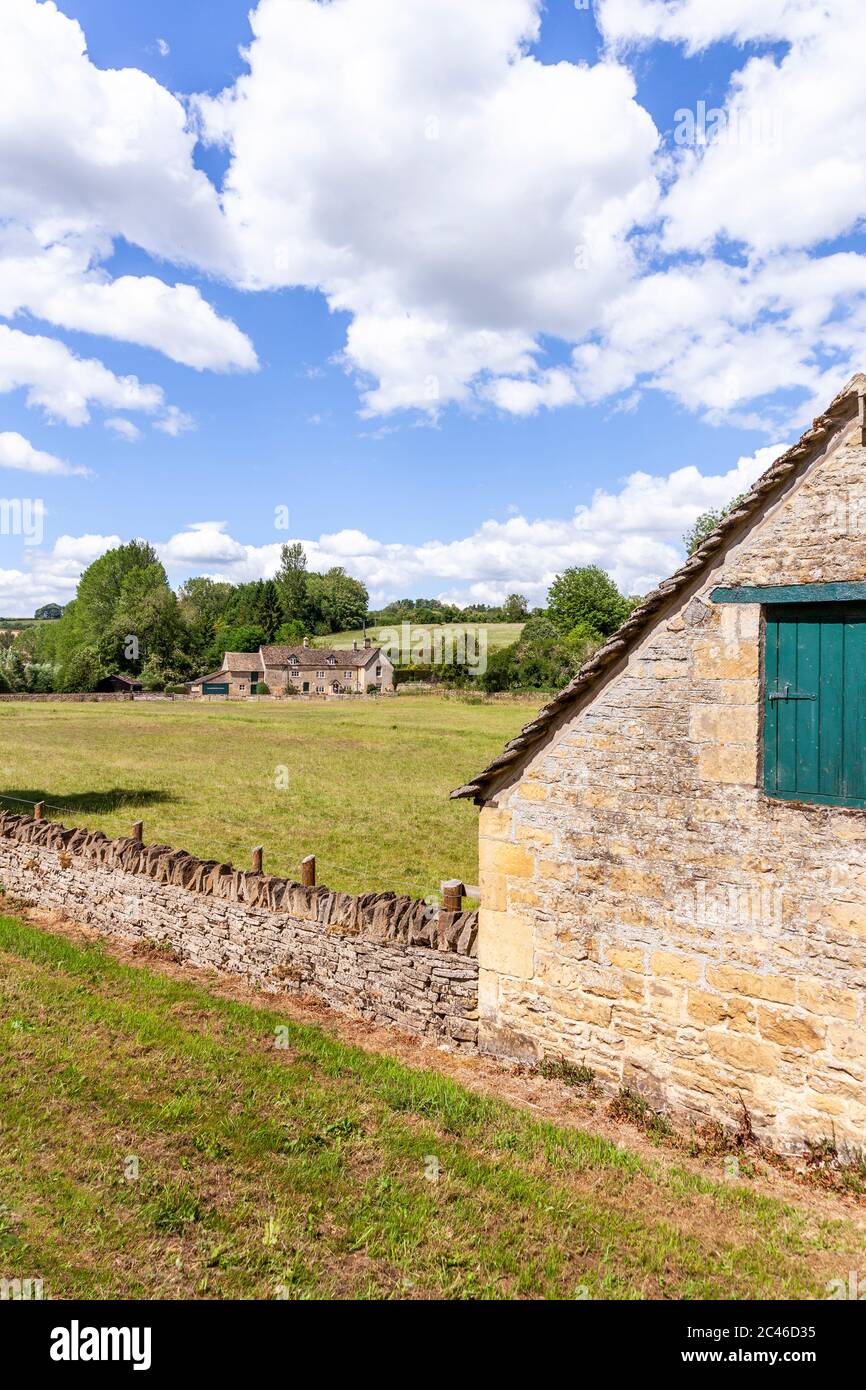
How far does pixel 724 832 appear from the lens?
22.1ft

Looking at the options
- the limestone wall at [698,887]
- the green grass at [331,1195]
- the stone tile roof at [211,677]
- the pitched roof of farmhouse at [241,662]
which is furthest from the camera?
the pitched roof of farmhouse at [241,662]

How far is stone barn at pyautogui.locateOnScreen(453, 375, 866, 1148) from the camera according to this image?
6.25 m

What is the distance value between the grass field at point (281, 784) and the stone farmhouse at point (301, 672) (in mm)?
41526

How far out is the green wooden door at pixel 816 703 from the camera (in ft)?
20.6

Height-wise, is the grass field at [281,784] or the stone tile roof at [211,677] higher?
the stone tile roof at [211,677]

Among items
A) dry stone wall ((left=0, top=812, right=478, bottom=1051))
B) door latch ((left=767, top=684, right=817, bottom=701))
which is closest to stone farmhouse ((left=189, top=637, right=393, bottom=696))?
dry stone wall ((left=0, top=812, right=478, bottom=1051))

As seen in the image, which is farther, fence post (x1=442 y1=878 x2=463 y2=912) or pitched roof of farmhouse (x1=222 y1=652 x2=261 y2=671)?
pitched roof of farmhouse (x1=222 y1=652 x2=261 y2=671)

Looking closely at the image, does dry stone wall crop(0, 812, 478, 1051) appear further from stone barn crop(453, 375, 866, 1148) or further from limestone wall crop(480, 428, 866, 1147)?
stone barn crop(453, 375, 866, 1148)

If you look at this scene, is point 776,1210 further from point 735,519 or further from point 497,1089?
point 735,519

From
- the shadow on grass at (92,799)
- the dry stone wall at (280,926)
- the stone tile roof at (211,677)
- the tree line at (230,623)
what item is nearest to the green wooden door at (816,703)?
the dry stone wall at (280,926)

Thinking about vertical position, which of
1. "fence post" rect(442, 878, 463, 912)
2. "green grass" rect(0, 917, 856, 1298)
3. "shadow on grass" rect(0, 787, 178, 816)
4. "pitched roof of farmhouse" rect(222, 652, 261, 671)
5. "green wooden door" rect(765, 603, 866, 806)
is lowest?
"green grass" rect(0, 917, 856, 1298)

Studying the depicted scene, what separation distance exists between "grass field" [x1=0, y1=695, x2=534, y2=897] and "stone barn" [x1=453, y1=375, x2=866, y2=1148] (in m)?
6.68

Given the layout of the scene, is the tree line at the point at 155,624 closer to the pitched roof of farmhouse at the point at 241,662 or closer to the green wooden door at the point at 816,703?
the pitched roof of farmhouse at the point at 241,662
